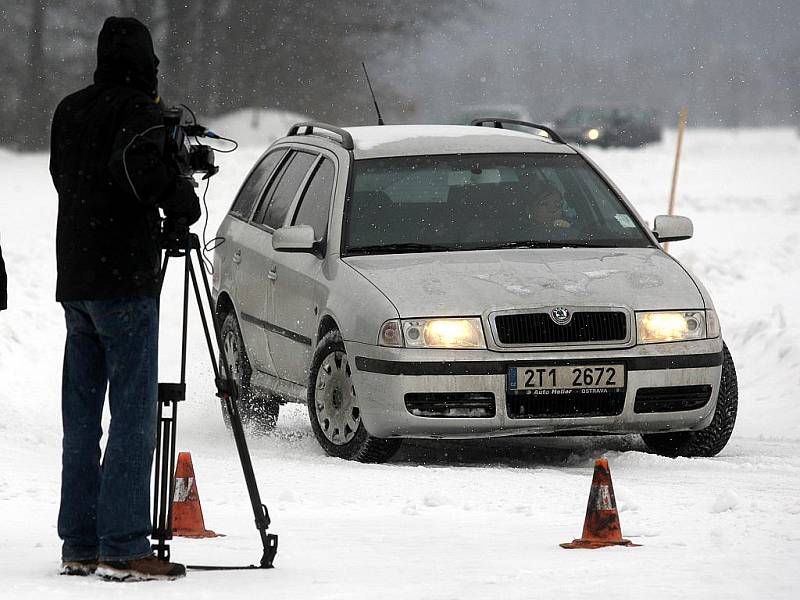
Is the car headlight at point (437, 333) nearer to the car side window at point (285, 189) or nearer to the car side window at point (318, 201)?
the car side window at point (318, 201)

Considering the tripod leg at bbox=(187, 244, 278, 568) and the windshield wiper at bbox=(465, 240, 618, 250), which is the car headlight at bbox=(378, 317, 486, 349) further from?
the tripod leg at bbox=(187, 244, 278, 568)

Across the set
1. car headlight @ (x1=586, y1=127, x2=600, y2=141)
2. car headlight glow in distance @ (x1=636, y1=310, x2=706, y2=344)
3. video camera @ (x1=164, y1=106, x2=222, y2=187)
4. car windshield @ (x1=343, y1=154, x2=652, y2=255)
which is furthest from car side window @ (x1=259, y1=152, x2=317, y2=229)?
car headlight @ (x1=586, y1=127, x2=600, y2=141)

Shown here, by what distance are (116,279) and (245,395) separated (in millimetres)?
4863

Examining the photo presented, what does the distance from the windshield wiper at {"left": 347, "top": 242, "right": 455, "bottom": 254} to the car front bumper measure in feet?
2.39

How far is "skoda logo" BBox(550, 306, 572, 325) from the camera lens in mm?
7848

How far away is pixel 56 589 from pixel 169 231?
1.12 m

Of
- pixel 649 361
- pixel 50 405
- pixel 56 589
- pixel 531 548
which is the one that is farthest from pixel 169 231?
pixel 50 405

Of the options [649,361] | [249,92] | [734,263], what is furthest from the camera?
[249,92]

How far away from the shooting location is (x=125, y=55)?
17.3 feet

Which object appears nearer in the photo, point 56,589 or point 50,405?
point 56,589

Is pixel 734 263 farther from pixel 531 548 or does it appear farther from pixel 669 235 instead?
pixel 531 548

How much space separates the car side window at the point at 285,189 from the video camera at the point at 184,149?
4.27m

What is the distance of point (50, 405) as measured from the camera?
37.0 ft

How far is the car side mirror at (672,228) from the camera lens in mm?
9031
